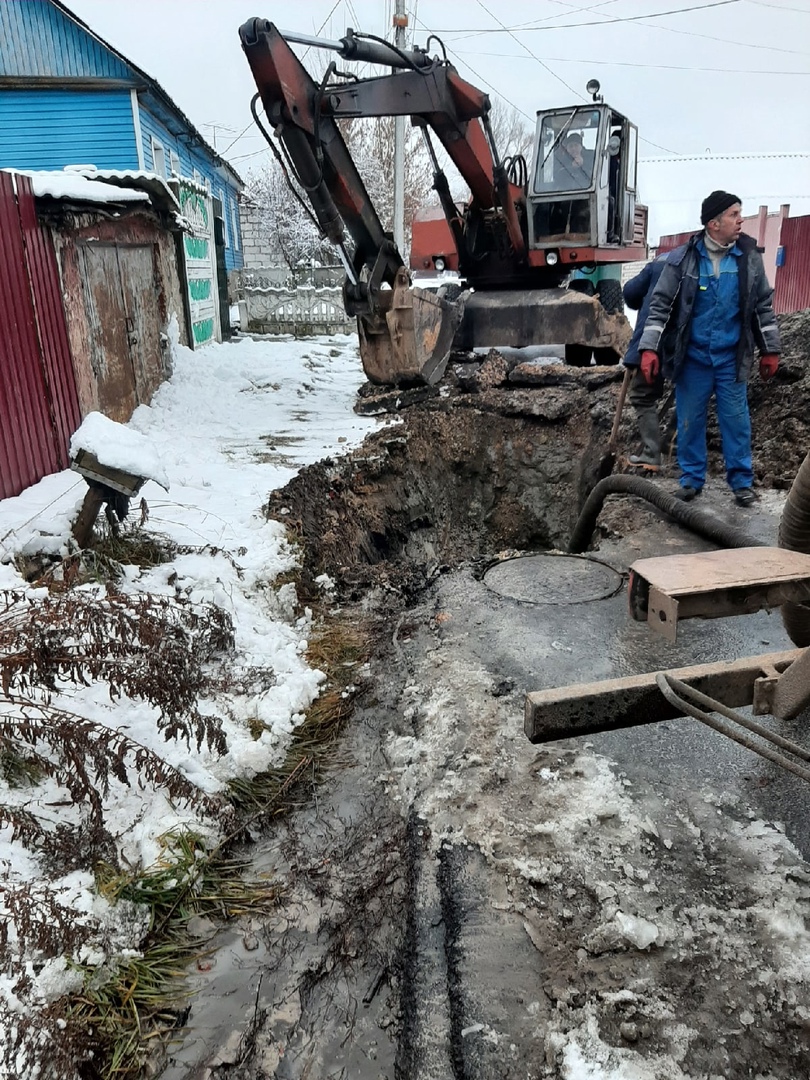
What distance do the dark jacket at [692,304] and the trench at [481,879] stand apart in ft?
4.47

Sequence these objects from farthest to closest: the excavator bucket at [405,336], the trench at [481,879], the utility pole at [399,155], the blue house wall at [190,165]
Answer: the utility pole at [399,155]
the blue house wall at [190,165]
the excavator bucket at [405,336]
the trench at [481,879]

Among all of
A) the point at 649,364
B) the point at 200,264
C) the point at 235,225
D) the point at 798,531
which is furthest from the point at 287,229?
the point at 798,531

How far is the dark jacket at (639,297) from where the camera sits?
18.6ft

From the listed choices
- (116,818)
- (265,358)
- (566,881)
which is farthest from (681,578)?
(265,358)

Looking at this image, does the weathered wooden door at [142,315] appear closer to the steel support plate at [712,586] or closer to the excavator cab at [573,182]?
the excavator cab at [573,182]

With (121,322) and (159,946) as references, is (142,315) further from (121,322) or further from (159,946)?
(159,946)

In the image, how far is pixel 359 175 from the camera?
755 centimetres

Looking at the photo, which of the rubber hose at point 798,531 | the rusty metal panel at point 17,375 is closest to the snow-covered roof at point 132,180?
the rusty metal panel at point 17,375

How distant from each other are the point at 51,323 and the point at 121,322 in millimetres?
1887

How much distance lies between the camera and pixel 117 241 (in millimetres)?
7832

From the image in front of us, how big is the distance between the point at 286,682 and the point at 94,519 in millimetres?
1444

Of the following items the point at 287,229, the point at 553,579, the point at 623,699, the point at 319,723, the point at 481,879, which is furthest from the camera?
the point at 287,229

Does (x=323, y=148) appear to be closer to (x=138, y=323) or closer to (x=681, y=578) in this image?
(x=138, y=323)

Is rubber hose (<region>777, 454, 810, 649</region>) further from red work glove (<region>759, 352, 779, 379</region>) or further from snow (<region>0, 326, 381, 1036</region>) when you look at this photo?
red work glove (<region>759, 352, 779, 379</region>)
